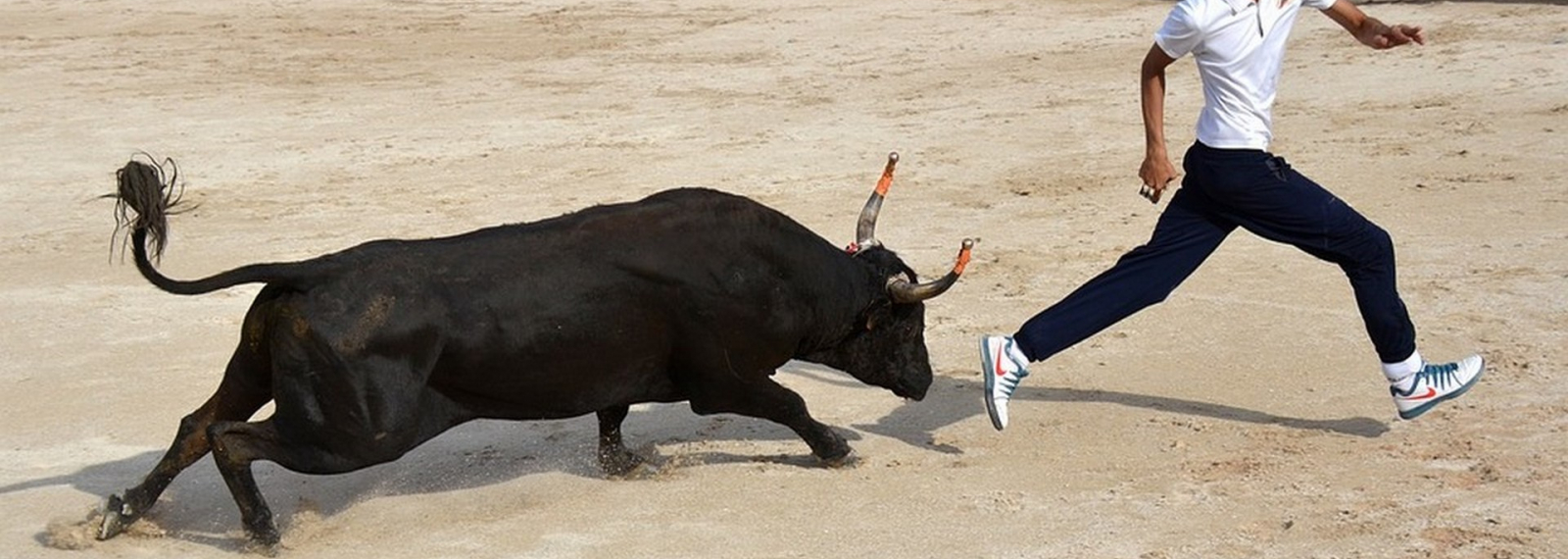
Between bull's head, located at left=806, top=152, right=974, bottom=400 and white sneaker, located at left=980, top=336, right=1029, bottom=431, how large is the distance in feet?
0.96

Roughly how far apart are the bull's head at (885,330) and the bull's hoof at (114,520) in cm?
227

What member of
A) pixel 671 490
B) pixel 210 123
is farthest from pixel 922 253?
pixel 210 123

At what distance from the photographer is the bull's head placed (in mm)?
7492

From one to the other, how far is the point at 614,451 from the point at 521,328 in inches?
34.3

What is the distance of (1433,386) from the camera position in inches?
291

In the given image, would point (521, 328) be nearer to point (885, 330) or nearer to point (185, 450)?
point (185, 450)

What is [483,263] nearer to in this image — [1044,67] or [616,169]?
[616,169]

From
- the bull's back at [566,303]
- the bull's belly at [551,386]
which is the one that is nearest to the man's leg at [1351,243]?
the bull's back at [566,303]

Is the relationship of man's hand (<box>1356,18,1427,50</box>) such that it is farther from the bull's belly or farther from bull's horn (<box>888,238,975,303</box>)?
the bull's belly

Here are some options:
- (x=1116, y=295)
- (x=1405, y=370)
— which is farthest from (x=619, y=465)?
(x=1405, y=370)

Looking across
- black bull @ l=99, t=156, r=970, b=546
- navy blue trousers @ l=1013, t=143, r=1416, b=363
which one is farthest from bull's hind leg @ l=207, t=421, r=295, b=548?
navy blue trousers @ l=1013, t=143, r=1416, b=363

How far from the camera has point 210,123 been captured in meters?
15.3

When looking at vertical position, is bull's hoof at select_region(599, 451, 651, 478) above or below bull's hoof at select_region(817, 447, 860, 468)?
above

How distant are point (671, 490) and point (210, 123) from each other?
903 centimetres
